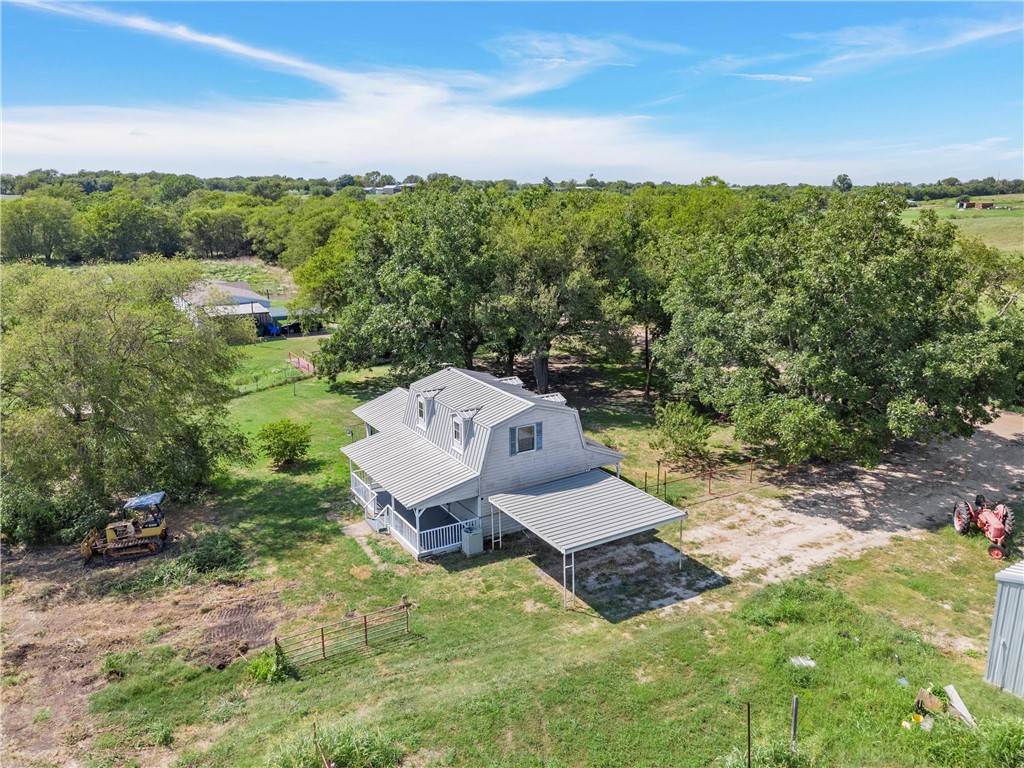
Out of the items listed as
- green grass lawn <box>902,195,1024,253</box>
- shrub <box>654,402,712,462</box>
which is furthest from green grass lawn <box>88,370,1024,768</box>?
Result: green grass lawn <box>902,195,1024,253</box>

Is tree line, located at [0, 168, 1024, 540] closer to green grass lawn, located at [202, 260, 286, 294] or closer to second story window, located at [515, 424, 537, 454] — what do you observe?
second story window, located at [515, 424, 537, 454]

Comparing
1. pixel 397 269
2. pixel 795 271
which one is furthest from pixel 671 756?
pixel 397 269

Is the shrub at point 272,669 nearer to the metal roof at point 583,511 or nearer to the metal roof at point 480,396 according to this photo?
the metal roof at point 583,511

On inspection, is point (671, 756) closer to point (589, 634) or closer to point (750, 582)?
point (589, 634)

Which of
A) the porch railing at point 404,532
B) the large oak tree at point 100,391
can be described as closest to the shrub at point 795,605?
the porch railing at point 404,532

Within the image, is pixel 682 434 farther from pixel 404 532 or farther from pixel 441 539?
pixel 404 532
